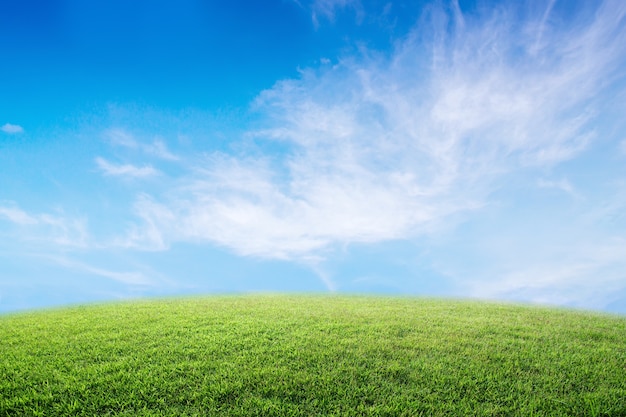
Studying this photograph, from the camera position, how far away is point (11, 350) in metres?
7.42

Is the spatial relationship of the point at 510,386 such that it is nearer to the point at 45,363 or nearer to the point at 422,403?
the point at 422,403

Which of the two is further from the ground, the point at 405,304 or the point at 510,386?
→ the point at 405,304

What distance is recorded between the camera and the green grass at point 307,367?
5215mm

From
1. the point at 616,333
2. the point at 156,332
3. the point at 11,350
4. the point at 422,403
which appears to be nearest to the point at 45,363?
the point at 11,350

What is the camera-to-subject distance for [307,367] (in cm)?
619

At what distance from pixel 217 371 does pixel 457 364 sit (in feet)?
13.6

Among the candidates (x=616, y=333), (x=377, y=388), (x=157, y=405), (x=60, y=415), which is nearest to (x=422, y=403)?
(x=377, y=388)

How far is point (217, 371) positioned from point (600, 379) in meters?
6.45

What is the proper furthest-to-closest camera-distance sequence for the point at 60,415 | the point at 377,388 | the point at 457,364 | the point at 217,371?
1. the point at 457,364
2. the point at 217,371
3. the point at 377,388
4. the point at 60,415

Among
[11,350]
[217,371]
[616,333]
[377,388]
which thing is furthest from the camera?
[616,333]

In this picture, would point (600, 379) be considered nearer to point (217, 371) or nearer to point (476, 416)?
point (476, 416)

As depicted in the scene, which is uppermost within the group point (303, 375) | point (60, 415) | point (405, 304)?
point (405, 304)

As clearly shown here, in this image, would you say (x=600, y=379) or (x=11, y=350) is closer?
(x=600, y=379)

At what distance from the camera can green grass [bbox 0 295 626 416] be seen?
5.21 m
